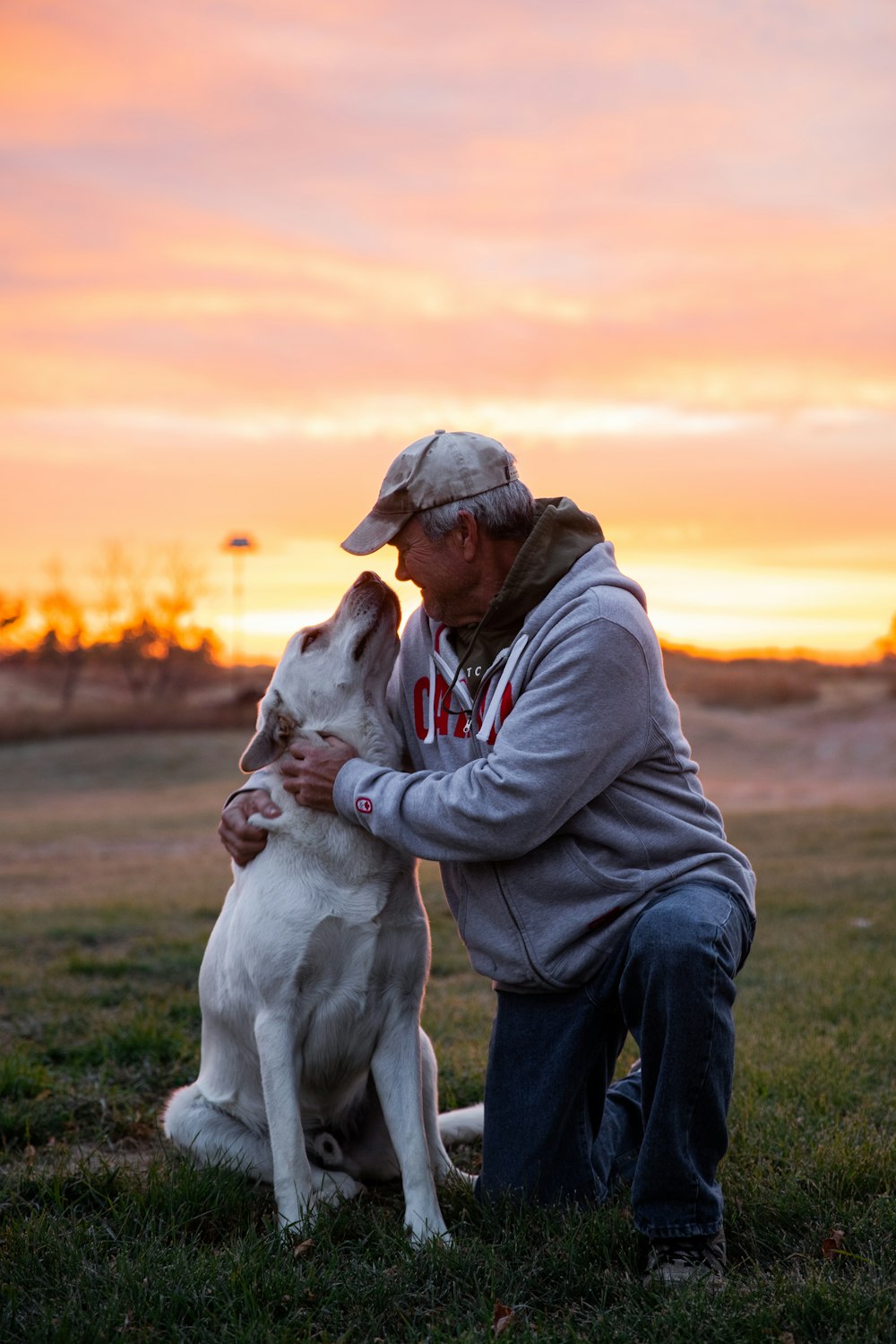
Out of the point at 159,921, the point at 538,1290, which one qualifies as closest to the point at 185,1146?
the point at 538,1290

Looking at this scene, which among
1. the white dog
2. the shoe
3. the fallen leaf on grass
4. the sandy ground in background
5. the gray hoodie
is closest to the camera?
the fallen leaf on grass

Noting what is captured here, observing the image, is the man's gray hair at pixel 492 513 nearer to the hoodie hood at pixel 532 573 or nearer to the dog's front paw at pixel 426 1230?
the hoodie hood at pixel 532 573

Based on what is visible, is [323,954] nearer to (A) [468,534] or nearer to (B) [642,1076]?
(B) [642,1076]

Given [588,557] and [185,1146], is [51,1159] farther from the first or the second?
[588,557]

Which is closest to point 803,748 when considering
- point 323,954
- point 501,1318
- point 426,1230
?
point 323,954

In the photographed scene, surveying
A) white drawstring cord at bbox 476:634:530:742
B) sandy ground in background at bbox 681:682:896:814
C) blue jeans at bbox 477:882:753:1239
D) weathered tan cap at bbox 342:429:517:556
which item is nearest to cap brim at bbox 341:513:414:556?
weathered tan cap at bbox 342:429:517:556

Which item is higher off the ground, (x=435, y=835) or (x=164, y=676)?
(x=435, y=835)

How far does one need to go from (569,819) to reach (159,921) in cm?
555

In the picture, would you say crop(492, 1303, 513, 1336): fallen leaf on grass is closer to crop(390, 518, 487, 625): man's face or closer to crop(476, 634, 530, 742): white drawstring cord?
crop(476, 634, 530, 742): white drawstring cord

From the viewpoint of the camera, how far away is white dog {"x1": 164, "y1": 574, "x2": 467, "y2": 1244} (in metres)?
3.20

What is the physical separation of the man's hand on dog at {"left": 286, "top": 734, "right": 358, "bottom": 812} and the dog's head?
55 millimetres

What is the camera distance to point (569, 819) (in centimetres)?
318

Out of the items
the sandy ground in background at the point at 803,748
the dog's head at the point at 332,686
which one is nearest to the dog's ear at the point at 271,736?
the dog's head at the point at 332,686

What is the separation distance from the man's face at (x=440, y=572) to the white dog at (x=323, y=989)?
0.52ft
